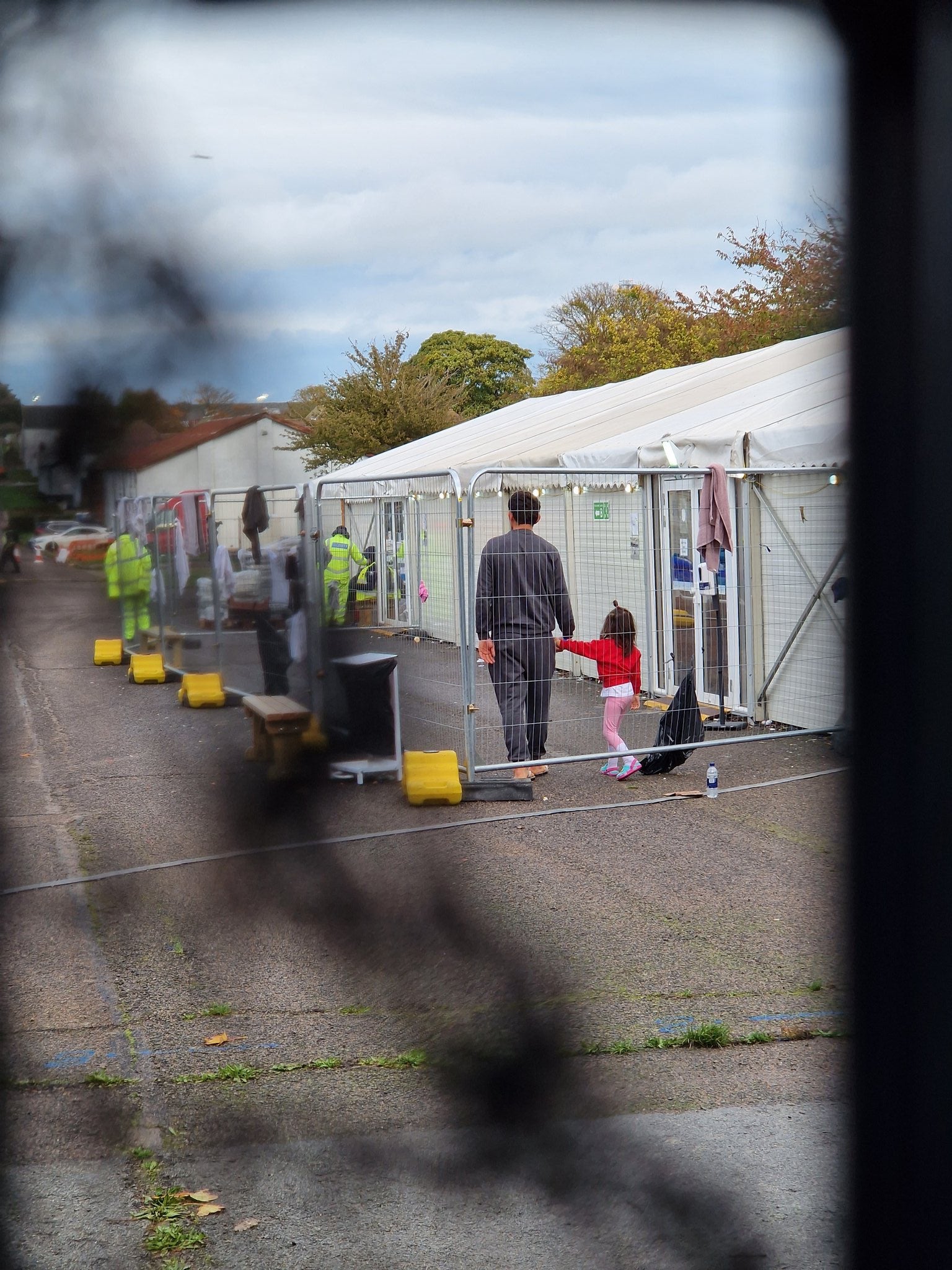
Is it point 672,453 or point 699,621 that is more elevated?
point 672,453

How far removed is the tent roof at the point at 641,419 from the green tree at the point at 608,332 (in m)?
0.08

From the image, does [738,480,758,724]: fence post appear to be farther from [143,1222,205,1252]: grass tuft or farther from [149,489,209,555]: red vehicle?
[149,489,209,555]: red vehicle

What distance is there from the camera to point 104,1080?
109 cm

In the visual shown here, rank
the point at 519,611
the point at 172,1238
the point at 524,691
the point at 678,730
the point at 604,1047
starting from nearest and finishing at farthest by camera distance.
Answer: the point at 604,1047 → the point at 172,1238 → the point at 519,611 → the point at 524,691 → the point at 678,730

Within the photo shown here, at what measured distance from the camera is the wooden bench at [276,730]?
0.73 metres

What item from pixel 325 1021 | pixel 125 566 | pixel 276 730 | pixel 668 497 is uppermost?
pixel 668 497

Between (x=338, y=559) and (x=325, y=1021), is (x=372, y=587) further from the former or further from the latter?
(x=325, y=1021)

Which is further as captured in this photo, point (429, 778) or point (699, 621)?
point (699, 621)

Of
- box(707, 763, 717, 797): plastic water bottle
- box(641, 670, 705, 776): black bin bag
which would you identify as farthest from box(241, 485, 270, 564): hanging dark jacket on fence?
box(641, 670, 705, 776): black bin bag

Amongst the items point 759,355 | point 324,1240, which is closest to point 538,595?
point 759,355

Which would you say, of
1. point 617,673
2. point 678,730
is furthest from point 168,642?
point 678,730

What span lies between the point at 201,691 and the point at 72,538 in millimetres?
128

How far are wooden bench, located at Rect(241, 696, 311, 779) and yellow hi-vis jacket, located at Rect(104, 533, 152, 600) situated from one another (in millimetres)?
103

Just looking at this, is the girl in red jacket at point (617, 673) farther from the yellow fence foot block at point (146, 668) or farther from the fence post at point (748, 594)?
the yellow fence foot block at point (146, 668)
